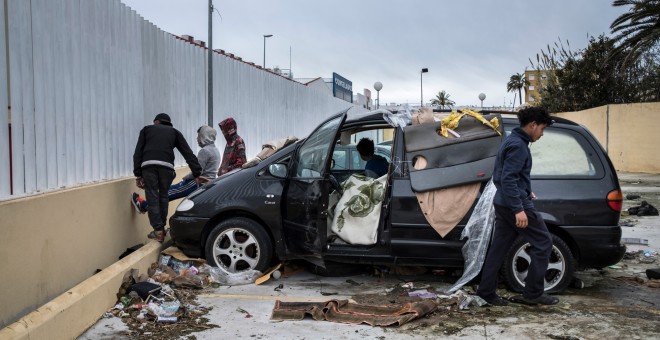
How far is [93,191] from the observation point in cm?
619

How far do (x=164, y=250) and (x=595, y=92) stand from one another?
26.8m

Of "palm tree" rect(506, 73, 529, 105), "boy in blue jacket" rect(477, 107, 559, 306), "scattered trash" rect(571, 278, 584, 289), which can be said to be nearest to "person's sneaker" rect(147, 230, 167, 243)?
"boy in blue jacket" rect(477, 107, 559, 306)

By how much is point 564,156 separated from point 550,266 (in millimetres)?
1096

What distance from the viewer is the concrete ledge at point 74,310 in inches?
159

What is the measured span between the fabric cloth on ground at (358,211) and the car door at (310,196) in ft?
0.90

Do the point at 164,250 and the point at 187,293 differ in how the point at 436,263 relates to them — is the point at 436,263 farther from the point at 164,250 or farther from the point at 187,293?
the point at 164,250

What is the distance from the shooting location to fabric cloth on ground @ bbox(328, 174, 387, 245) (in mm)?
6137

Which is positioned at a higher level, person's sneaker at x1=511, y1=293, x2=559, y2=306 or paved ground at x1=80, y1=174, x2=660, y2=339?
person's sneaker at x1=511, y1=293, x2=559, y2=306

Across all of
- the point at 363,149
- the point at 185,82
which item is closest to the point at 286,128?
the point at 185,82

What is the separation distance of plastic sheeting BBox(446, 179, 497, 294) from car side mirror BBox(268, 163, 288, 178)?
2.01 meters

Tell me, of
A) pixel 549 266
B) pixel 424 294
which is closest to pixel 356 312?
pixel 424 294

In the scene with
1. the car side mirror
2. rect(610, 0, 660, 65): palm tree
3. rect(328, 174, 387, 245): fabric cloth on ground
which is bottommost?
rect(328, 174, 387, 245): fabric cloth on ground

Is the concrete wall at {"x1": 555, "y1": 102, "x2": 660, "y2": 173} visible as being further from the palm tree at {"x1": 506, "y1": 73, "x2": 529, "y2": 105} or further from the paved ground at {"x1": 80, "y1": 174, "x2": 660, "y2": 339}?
the palm tree at {"x1": 506, "y1": 73, "x2": 529, "y2": 105}

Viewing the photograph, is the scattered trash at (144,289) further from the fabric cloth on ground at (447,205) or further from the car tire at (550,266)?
the car tire at (550,266)
